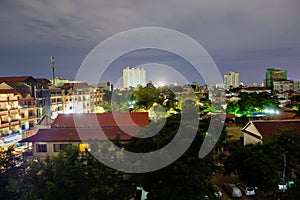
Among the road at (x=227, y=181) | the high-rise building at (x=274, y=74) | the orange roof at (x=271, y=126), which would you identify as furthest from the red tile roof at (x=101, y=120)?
the high-rise building at (x=274, y=74)

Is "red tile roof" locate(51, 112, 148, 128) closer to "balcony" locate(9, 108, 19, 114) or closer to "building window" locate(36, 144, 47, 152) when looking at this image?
"building window" locate(36, 144, 47, 152)

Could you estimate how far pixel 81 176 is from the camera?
6.22m

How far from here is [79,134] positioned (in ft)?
40.3

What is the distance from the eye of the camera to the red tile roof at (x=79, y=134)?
461 inches

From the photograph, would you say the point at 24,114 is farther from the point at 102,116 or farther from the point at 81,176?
the point at 81,176

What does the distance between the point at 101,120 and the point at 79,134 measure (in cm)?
243

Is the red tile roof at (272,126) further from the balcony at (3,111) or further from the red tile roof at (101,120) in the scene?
the balcony at (3,111)

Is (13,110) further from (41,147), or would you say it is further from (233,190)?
(233,190)

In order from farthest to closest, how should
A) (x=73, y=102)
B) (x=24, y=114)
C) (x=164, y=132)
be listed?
(x=73, y=102)
(x=24, y=114)
(x=164, y=132)

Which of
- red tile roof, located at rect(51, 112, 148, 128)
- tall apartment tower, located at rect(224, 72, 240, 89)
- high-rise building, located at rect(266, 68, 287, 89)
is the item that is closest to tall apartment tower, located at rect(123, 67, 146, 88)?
high-rise building, located at rect(266, 68, 287, 89)

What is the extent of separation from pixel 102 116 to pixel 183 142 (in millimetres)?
9219

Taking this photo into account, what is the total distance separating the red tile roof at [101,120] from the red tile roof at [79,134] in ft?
3.35

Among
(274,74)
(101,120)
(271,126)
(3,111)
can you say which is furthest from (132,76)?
(271,126)

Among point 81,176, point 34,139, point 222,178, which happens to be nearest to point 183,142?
point 81,176
